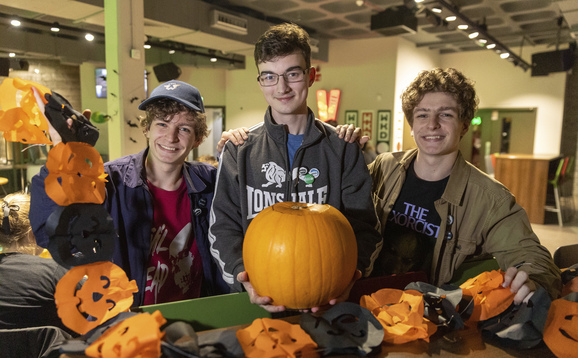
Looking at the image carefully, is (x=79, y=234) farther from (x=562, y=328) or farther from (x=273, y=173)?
(x=562, y=328)

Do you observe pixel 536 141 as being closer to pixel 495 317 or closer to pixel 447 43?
pixel 447 43

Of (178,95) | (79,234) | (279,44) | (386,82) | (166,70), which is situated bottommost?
(79,234)

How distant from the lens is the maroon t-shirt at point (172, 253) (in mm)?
1447

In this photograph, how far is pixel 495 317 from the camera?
3.13 feet

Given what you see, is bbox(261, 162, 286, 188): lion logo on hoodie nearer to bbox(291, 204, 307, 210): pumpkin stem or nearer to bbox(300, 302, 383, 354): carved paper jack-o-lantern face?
bbox(291, 204, 307, 210): pumpkin stem

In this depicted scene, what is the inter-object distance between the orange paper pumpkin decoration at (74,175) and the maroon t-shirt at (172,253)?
0.60 metres

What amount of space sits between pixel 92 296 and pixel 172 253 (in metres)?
0.62

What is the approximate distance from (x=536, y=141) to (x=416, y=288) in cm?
1020

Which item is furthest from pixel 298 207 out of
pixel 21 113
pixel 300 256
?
pixel 21 113

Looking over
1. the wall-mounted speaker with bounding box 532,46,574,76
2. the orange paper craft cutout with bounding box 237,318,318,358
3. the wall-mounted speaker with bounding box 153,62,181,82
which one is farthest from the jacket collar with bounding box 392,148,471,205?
the wall-mounted speaker with bounding box 532,46,574,76

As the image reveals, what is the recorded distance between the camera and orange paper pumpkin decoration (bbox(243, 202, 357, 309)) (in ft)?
3.00

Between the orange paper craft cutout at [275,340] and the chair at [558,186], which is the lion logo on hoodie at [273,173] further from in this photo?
the chair at [558,186]

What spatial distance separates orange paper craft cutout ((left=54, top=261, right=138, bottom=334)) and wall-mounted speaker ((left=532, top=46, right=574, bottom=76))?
9.48 metres

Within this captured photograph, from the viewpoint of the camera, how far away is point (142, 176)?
→ 1.47 metres
